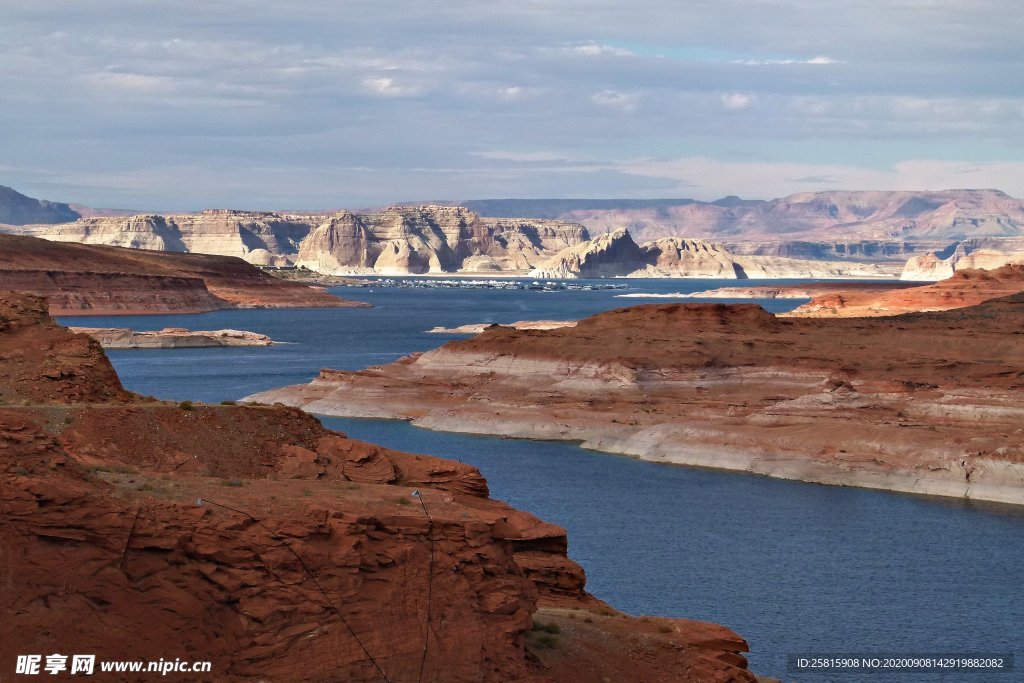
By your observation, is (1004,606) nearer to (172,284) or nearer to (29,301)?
(29,301)

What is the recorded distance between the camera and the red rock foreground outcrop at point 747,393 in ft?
187

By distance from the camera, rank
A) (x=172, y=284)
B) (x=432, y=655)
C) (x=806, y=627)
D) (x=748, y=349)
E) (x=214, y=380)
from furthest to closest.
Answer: (x=172, y=284) < (x=214, y=380) < (x=748, y=349) < (x=806, y=627) < (x=432, y=655)

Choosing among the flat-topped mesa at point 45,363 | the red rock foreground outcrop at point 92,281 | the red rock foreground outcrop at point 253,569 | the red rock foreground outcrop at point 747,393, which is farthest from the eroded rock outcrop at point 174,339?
the red rock foreground outcrop at point 253,569

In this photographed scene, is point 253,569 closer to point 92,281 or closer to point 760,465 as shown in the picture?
point 760,465

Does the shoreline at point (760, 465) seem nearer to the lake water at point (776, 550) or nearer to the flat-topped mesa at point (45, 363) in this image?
the lake water at point (776, 550)

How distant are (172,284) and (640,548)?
15682 cm

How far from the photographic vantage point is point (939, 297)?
472 ft

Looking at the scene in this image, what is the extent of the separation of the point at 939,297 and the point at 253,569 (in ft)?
451

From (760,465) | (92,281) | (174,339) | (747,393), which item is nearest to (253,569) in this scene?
(760,465)

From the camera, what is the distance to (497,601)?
18.2 meters

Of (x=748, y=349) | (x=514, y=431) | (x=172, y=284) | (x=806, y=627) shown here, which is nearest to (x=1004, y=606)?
(x=806, y=627)

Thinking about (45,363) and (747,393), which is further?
(747,393)

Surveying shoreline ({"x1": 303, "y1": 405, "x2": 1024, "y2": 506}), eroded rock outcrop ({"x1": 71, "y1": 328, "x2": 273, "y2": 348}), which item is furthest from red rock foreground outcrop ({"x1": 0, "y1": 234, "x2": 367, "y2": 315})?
shoreline ({"x1": 303, "y1": 405, "x2": 1024, "y2": 506})

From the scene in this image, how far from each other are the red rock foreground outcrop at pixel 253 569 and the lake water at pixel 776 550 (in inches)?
428
